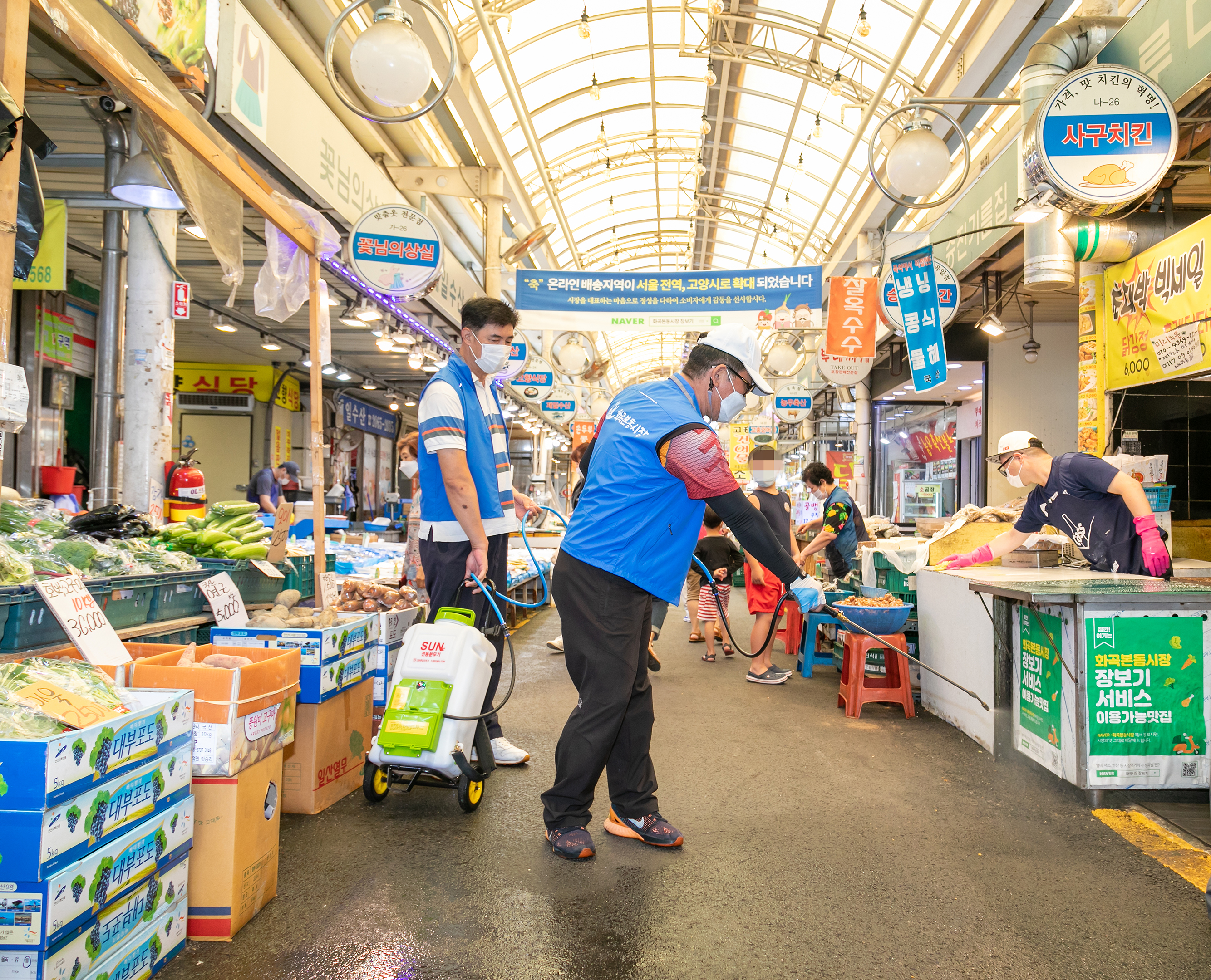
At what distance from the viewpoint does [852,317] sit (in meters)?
10.4

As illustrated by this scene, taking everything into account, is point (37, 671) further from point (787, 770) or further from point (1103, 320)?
point (1103, 320)

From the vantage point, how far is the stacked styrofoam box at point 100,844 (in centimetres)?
170

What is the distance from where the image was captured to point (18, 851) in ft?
5.57

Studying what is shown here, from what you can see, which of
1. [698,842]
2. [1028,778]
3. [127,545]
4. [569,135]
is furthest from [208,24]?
[569,135]

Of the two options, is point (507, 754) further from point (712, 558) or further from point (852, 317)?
point (852, 317)

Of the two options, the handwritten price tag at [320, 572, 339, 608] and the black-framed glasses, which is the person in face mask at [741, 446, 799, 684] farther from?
the handwritten price tag at [320, 572, 339, 608]

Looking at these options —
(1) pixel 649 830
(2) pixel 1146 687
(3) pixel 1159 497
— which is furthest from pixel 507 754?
(3) pixel 1159 497

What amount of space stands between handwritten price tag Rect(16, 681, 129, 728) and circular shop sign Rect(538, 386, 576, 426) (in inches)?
634

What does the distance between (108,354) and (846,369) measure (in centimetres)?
883

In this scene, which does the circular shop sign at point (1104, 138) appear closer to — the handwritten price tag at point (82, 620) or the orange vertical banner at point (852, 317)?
the orange vertical banner at point (852, 317)

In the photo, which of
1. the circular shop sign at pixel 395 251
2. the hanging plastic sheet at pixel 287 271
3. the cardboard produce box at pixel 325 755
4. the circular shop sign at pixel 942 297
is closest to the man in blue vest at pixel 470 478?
the cardboard produce box at pixel 325 755

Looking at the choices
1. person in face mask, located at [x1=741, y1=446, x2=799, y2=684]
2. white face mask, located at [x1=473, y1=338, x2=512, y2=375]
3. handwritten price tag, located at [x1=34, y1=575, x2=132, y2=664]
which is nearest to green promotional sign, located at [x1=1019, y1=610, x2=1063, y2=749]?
person in face mask, located at [x1=741, y1=446, x2=799, y2=684]

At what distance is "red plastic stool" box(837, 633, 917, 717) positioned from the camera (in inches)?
213

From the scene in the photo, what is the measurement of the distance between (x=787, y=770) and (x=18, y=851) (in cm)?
342
